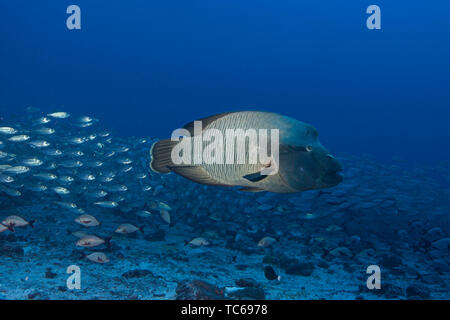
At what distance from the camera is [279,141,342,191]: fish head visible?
141 cm

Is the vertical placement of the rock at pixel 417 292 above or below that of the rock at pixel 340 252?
below

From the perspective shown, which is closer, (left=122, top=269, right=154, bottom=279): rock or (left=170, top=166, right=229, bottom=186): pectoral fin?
(left=170, top=166, right=229, bottom=186): pectoral fin

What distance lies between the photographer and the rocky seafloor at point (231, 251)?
5.00 m

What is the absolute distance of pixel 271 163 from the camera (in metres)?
1.46

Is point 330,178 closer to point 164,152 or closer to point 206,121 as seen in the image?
point 206,121

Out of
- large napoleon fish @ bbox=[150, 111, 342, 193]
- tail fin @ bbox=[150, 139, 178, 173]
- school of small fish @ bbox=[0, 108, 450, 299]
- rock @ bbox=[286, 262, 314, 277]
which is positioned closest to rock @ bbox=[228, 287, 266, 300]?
school of small fish @ bbox=[0, 108, 450, 299]

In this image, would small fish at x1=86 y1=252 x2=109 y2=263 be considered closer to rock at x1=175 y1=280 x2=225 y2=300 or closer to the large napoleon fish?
rock at x1=175 y1=280 x2=225 y2=300

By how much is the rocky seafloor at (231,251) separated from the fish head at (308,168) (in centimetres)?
326

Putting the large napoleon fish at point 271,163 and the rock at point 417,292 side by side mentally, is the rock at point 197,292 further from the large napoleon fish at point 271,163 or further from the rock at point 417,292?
the rock at point 417,292

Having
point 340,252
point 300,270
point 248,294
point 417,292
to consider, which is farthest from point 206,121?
point 340,252

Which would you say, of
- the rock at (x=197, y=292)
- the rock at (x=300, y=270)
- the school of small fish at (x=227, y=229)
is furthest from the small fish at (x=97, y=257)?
the rock at (x=300, y=270)

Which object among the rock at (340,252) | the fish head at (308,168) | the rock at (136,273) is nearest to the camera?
the fish head at (308,168)

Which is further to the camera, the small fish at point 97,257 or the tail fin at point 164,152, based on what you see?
the small fish at point 97,257
